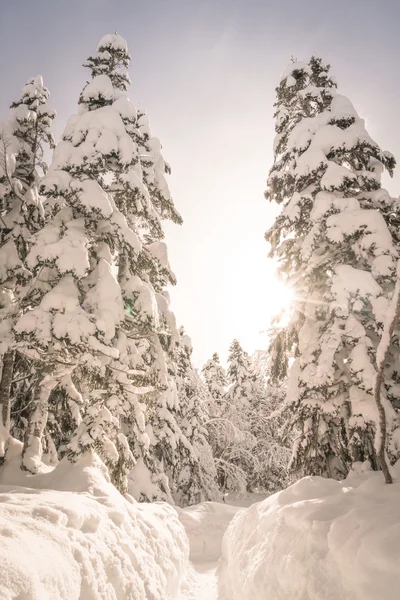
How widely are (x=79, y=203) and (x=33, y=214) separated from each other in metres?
2.81

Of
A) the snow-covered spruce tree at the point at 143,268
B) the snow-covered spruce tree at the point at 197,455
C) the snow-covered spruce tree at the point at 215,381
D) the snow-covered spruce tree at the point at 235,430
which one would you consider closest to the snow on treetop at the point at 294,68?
the snow-covered spruce tree at the point at 143,268

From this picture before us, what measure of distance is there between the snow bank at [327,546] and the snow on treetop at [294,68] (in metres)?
11.0

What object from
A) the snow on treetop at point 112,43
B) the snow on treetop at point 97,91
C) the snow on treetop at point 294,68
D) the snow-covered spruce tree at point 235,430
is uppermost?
the snow on treetop at point 112,43

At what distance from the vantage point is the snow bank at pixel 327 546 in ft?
10.6

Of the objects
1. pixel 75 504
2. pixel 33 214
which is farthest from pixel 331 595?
pixel 33 214

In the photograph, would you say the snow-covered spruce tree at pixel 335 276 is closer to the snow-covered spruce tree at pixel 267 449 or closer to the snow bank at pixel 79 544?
the snow bank at pixel 79 544

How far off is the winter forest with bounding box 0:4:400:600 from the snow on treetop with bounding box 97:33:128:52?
0.05 m

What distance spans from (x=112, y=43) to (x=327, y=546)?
1301 centimetres

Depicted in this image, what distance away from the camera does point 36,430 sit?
8258 millimetres

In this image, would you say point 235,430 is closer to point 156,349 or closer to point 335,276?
point 156,349

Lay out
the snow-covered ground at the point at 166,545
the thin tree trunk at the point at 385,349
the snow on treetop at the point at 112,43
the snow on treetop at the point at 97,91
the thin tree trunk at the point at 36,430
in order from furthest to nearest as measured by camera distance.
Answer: the snow on treetop at the point at 112,43, the snow on treetop at the point at 97,91, the thin tree trunk at the point at 36,430, the thin tree trunk at the point at 385,349, the snow-covered ground at the point at 166,545

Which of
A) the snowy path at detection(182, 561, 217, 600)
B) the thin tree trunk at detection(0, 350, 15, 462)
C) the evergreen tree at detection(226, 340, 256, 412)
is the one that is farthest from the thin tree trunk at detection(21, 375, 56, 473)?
the evergreen tree at detection(226, 340, 256, 412)

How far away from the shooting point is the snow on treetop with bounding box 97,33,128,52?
1088cm

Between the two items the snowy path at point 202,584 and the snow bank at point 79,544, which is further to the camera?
the snowy path at point 202,584
